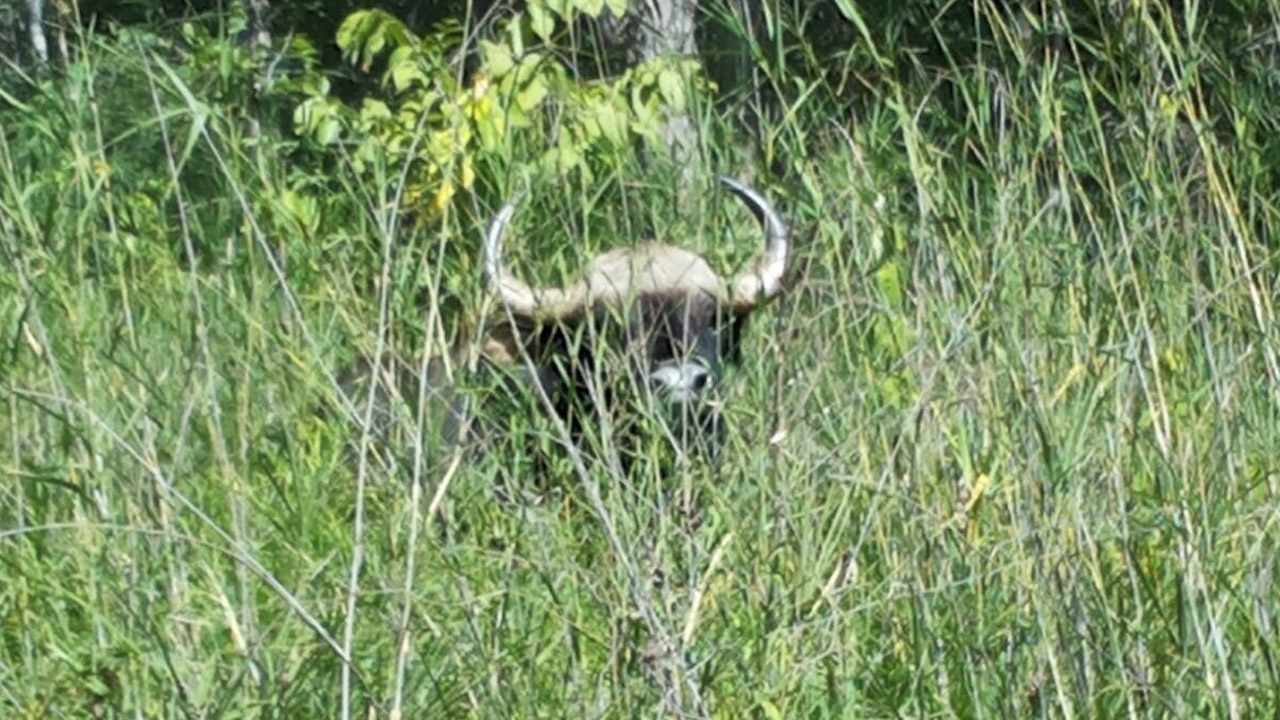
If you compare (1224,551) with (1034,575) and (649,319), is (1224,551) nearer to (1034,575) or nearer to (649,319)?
(1034,575)

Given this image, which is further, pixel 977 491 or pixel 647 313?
pixel 647 313

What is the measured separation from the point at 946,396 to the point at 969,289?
0.78 feet

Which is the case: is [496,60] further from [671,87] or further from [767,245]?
[767,245]

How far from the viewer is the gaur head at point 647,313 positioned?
3.56 meters

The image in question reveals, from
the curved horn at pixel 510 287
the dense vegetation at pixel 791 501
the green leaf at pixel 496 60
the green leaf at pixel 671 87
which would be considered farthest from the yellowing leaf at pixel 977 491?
the green leaf at pixel 496 60

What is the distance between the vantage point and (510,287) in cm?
521

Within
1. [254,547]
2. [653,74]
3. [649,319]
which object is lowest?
[649,319]

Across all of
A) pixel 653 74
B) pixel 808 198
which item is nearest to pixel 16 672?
pixel 808 198

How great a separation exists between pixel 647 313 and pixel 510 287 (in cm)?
85

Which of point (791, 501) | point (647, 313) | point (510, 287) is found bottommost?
point (647, 313)

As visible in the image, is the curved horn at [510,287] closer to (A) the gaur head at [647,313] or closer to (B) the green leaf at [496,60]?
(A) the gaur head at [647,313]

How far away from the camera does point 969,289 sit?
3217 mm

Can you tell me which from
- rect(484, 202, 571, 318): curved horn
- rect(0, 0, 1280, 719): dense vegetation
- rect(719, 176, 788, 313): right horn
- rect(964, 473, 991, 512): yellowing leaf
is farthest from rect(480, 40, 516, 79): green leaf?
rect(964, 473, 991, 512): yellowing leaf

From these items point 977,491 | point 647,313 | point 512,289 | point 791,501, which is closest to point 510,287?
point 512,289
